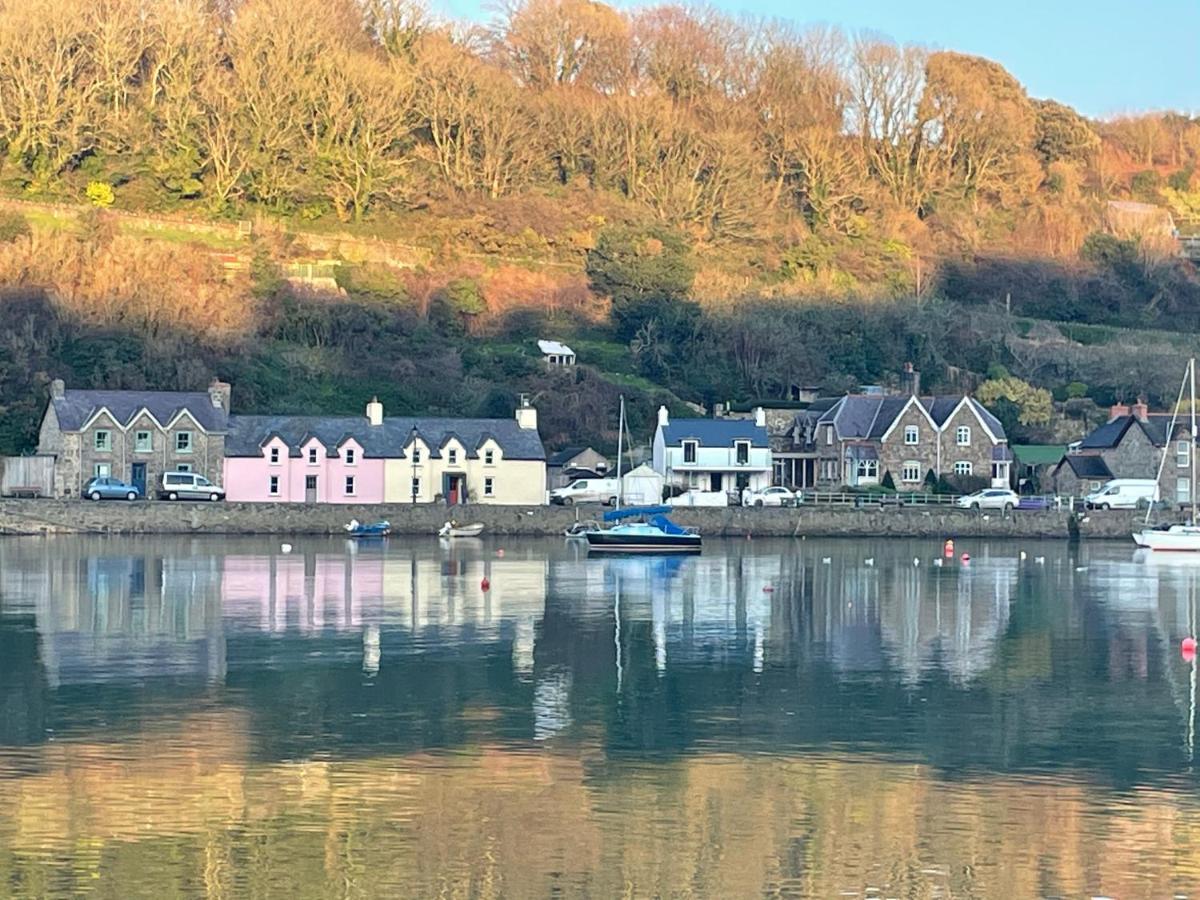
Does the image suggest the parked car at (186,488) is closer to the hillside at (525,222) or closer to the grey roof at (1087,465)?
the hillside at (525,222)

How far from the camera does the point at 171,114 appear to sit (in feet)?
288

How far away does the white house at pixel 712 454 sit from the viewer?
7450cm

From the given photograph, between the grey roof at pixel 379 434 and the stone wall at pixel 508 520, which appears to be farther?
the grey roof at pixel 379 434

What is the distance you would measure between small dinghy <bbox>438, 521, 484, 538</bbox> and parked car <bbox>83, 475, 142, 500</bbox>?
1088 centimetres

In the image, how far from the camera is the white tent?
232ft

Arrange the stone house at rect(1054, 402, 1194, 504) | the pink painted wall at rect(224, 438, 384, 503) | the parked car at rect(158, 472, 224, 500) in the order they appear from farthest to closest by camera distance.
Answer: the stone house at rect(1054, 402, 1194, 504) < the pink painted wall at rect(224, 438, 384, 503) < the parked car at rect(158, 472, 224, 500)

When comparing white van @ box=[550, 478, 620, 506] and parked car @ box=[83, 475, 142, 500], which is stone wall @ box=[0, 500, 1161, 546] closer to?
parked car @ box=[83, 475, 142, 500]

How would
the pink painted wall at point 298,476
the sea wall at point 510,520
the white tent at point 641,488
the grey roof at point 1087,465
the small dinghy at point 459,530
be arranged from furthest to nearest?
the grey roof at point 1087,465
the white tent at point 641,488
the pink painted wall at point 298,476
the small dinghy at point 459,530
the sea wall at point 510,520

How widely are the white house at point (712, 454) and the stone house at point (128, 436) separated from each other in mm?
17003

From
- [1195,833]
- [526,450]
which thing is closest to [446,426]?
[526,450]

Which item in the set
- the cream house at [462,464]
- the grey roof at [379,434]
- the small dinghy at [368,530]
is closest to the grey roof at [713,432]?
the grey roof at [379,434]

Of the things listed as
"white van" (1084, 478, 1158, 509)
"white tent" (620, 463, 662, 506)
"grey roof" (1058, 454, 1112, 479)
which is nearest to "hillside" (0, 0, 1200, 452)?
"white tent" (620, 463, 662, 506)

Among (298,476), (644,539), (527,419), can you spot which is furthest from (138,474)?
(644,539)

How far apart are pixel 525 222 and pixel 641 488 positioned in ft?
86.7
